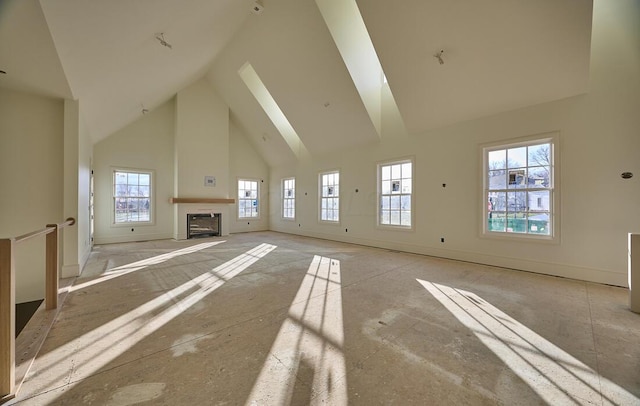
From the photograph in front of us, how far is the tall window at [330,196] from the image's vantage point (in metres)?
7.52

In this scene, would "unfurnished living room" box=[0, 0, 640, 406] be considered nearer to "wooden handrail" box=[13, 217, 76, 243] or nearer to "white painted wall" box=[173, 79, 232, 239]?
"wooden handrail" box=[13, 217, 76, 243]

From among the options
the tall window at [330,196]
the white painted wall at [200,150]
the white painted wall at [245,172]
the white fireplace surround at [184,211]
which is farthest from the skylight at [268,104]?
the white fireplace surround at [184,211]

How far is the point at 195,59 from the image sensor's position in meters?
5.65

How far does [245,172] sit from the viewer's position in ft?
31.0

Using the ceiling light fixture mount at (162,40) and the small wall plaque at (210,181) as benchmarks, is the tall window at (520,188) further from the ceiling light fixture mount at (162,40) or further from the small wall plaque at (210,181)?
the small wall plaque at (210,181)

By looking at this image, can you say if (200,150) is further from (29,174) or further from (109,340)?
(109,340)

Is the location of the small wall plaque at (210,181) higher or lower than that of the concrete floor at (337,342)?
higher

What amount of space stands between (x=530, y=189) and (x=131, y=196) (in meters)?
9.26

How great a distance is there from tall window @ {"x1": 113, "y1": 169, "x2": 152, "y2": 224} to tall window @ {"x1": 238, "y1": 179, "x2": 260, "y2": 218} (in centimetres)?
284

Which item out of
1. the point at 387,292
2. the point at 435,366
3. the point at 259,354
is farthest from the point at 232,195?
the point at 435,366

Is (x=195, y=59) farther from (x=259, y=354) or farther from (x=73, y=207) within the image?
(x=259, y=354)

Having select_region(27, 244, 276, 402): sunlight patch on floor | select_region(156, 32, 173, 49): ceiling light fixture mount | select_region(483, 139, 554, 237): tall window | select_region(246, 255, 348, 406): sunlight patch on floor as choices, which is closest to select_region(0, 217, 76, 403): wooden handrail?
select_region(27, 244, 276, 402): sunlight patch on floor

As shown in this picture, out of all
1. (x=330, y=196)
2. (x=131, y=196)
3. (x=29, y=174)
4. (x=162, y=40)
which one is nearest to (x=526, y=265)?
(x=330, y=196)

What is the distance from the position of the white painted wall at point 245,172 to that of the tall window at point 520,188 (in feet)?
24.6
